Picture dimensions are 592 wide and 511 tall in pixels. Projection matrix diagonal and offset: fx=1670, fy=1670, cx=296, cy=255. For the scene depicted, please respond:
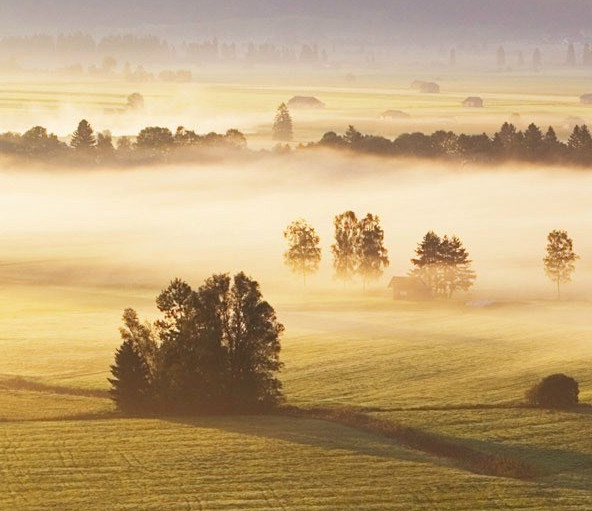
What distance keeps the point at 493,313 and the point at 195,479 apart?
201 ft

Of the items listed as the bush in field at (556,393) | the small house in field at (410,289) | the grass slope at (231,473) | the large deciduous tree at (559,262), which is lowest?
the grass slope at (231,473)

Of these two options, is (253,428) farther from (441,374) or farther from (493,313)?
(493,313)

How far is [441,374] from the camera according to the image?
99.8m

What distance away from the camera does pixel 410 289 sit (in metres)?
139

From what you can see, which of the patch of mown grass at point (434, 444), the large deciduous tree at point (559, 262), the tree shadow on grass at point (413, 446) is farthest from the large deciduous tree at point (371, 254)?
the tree shadow on grass at point (413, 446)

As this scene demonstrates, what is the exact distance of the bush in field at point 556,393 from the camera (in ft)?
295

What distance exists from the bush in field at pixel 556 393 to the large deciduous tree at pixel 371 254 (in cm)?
5815

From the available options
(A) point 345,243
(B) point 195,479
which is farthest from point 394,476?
(A) point 345,243

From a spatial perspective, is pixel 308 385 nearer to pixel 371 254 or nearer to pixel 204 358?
pixel 204 358

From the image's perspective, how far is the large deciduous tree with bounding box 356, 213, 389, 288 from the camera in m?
150

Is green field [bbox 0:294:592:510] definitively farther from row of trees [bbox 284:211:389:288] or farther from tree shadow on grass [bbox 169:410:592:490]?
row of trees [bbox 284:211:389:288]

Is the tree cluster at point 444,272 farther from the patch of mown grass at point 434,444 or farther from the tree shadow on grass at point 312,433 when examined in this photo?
the tree shadow on grass at point 312,433

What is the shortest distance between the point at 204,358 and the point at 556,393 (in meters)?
19.1

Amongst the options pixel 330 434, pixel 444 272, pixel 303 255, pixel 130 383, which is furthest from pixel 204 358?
pixel 303 255
